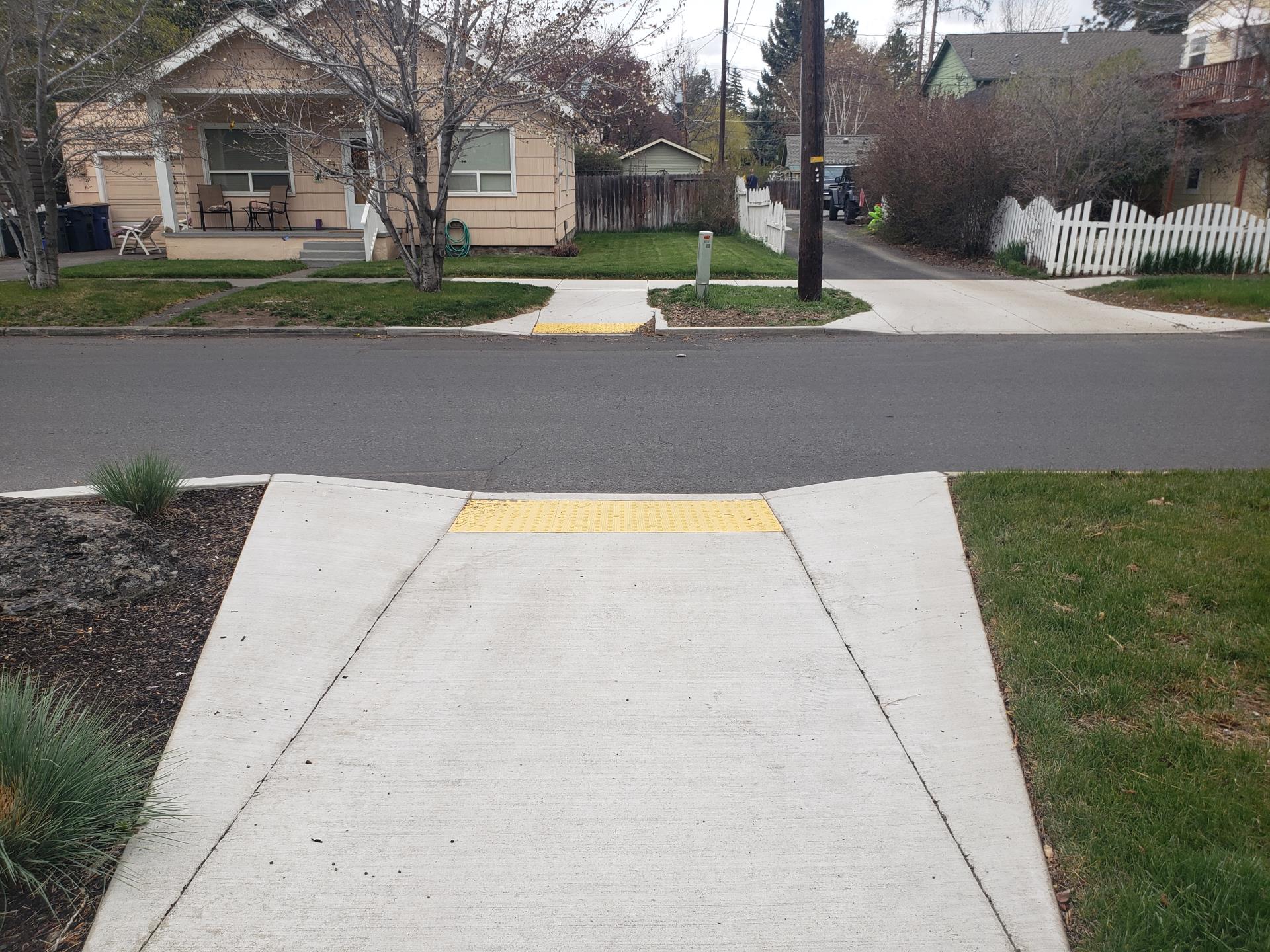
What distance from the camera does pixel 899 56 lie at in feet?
271

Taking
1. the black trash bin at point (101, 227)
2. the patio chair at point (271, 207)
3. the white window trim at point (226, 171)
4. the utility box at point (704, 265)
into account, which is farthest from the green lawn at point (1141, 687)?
the black trash bin at point (101, 227)

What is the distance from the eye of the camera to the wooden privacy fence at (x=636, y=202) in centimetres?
2997

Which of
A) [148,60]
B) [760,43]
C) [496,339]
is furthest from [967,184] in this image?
[760,43]

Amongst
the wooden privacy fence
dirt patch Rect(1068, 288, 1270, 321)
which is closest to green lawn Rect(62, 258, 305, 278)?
the wooden privacy fence

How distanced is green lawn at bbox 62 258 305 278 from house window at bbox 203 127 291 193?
3101 mm

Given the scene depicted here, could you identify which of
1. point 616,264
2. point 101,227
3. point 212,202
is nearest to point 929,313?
point 616,264

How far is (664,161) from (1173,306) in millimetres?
34006

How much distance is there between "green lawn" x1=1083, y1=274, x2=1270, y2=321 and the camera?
14.2m

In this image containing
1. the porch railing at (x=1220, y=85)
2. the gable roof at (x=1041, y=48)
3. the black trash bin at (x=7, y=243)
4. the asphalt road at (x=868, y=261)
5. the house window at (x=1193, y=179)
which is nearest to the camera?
the porch railing at (x=1220, y=85)

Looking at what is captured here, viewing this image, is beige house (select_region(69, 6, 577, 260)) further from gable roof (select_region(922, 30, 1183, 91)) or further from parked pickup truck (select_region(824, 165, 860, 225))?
gable roof (select_region(922, 30, 1183, 91))

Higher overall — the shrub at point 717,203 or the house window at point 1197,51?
the house window at point 1197,51

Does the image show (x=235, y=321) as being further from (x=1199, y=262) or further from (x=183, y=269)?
(x=1199, y=262)

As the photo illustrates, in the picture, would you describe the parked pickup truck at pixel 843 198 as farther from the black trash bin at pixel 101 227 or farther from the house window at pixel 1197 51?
the black trash bin at pixel 101 227

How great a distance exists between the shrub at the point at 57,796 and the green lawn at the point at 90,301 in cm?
1131
